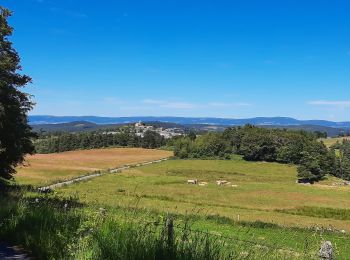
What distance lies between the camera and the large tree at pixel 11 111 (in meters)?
29.4

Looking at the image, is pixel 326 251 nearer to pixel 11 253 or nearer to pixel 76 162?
pixel 11 253

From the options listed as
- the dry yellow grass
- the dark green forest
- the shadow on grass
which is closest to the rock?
the shadow on grass

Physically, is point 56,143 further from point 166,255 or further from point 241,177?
point 166,255

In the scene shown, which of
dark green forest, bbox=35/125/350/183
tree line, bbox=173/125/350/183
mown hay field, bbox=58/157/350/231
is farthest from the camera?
dark green forest, bbox=35/125/350/183

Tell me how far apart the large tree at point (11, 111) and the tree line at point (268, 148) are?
92.1m

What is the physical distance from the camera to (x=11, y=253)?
303 inches

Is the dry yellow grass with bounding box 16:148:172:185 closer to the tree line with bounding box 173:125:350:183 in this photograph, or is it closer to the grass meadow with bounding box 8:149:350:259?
the grass meadow with bounding box 8:149:350:259

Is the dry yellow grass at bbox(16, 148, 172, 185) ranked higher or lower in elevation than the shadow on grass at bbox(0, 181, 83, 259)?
lower

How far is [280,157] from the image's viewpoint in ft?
474

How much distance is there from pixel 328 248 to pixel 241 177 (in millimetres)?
104569

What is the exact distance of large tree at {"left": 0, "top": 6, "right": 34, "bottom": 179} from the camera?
29.4 metres

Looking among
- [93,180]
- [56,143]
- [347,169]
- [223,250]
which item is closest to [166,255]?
[223,250]

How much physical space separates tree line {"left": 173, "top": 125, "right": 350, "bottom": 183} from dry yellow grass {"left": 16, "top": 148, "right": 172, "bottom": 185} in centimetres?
1206

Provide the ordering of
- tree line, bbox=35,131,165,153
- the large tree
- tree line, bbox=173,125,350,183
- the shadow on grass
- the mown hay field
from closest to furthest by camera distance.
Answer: the shadow on grass → the large tree → the mown hay field → tree line, bbox=173,125,350,183 → tree line, bbox=35,131,165,153
